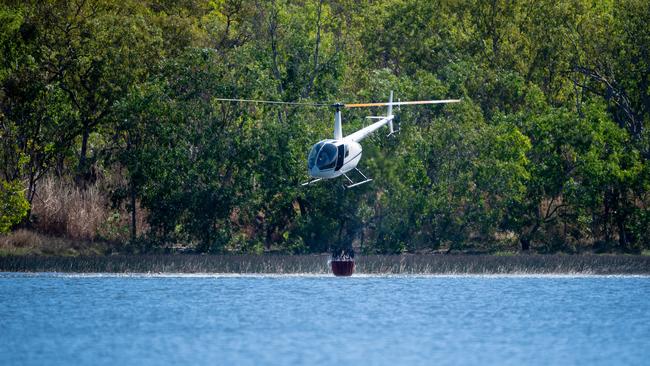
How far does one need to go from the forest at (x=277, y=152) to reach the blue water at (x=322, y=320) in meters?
7.05

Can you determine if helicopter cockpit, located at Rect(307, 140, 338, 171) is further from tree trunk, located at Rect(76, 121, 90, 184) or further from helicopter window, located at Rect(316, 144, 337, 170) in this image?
tree trunk, located at Rect(76, 121, 90, 184)

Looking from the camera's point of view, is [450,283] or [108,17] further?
[108,17]

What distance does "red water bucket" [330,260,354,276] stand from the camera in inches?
2023

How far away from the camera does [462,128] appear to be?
62594mm

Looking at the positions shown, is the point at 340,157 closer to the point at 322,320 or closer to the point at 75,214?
the point at 322,320

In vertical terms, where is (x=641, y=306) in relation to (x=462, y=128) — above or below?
below

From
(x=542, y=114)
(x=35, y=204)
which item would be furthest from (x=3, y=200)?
(x=542, y=114)

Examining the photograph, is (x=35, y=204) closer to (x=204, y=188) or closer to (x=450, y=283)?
(x=204, y=188)

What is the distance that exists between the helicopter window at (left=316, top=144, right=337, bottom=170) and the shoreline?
4.92 meters

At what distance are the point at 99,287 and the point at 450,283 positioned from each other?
569 inches

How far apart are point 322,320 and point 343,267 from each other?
38.1 ft

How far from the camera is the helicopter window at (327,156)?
51.0m

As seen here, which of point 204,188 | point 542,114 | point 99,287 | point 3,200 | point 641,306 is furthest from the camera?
A: point 542,114

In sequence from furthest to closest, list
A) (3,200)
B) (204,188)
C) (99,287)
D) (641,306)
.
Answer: (204,188) < (3,200) < (99,287) < (641,306)
